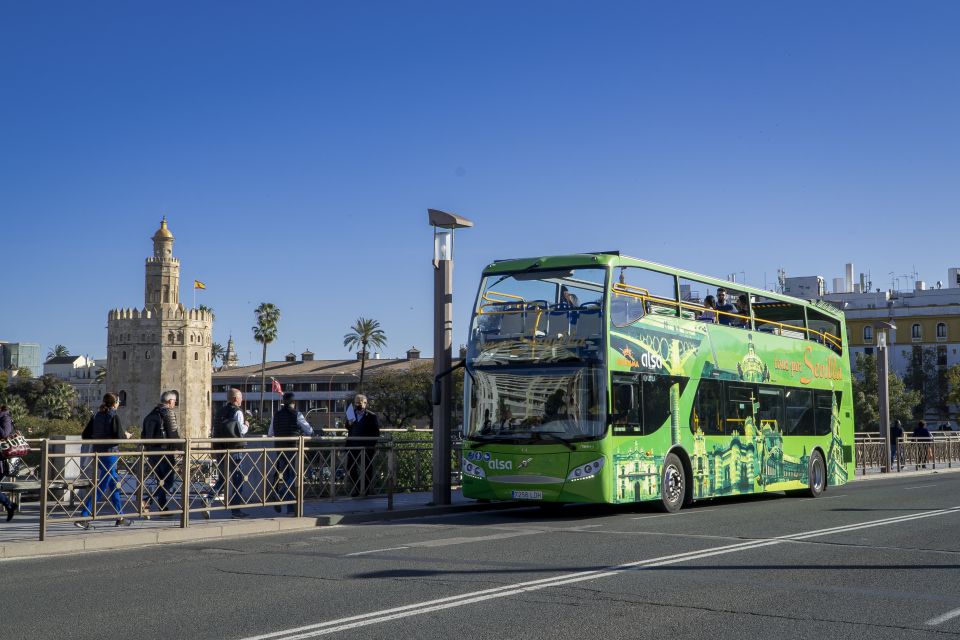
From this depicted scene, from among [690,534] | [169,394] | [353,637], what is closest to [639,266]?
[690,534]

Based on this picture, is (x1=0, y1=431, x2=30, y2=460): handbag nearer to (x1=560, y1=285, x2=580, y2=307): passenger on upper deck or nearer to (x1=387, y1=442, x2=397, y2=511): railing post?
(x1=387, y1=442, x2=397, y2=511): railing post

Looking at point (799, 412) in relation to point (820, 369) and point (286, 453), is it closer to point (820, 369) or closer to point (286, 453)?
point (820, 369)

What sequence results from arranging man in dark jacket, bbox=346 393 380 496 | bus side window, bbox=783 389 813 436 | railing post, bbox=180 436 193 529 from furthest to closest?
bus side window, bbox=783 389 813 436, man in dark jacket, bbox=346 393 380 496, railing post, bbox=180 436 193 529

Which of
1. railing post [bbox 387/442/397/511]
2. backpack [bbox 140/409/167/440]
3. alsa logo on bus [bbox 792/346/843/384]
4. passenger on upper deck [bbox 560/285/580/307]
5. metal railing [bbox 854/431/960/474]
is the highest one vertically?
passenger on upper deck [bbox 560/285/580/307]

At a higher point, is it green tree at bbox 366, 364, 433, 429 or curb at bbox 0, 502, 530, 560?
green tree at bbox 366, 364, 433, 429

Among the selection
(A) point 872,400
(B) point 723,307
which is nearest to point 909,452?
(B) point 723,307

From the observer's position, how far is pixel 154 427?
1424cm

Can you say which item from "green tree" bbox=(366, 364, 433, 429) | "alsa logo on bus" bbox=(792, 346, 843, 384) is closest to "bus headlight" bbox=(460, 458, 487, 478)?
"alsa logo on bus" bbox=(792, 346, 843, 384)

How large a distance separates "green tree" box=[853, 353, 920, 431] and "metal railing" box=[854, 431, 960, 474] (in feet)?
115

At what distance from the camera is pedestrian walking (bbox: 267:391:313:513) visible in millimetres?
14875

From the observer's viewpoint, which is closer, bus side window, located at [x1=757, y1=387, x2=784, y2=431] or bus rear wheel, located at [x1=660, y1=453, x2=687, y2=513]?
bus rear wheel, located at [x1=660, y1=453, x2=687, y2=513]

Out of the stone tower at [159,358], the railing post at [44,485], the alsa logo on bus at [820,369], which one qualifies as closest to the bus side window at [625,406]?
the alsa logo on bus at [820,369]

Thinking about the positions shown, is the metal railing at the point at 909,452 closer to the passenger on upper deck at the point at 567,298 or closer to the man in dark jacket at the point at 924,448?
the man in dark jacket at the point at 924,448

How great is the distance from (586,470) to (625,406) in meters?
1.23
